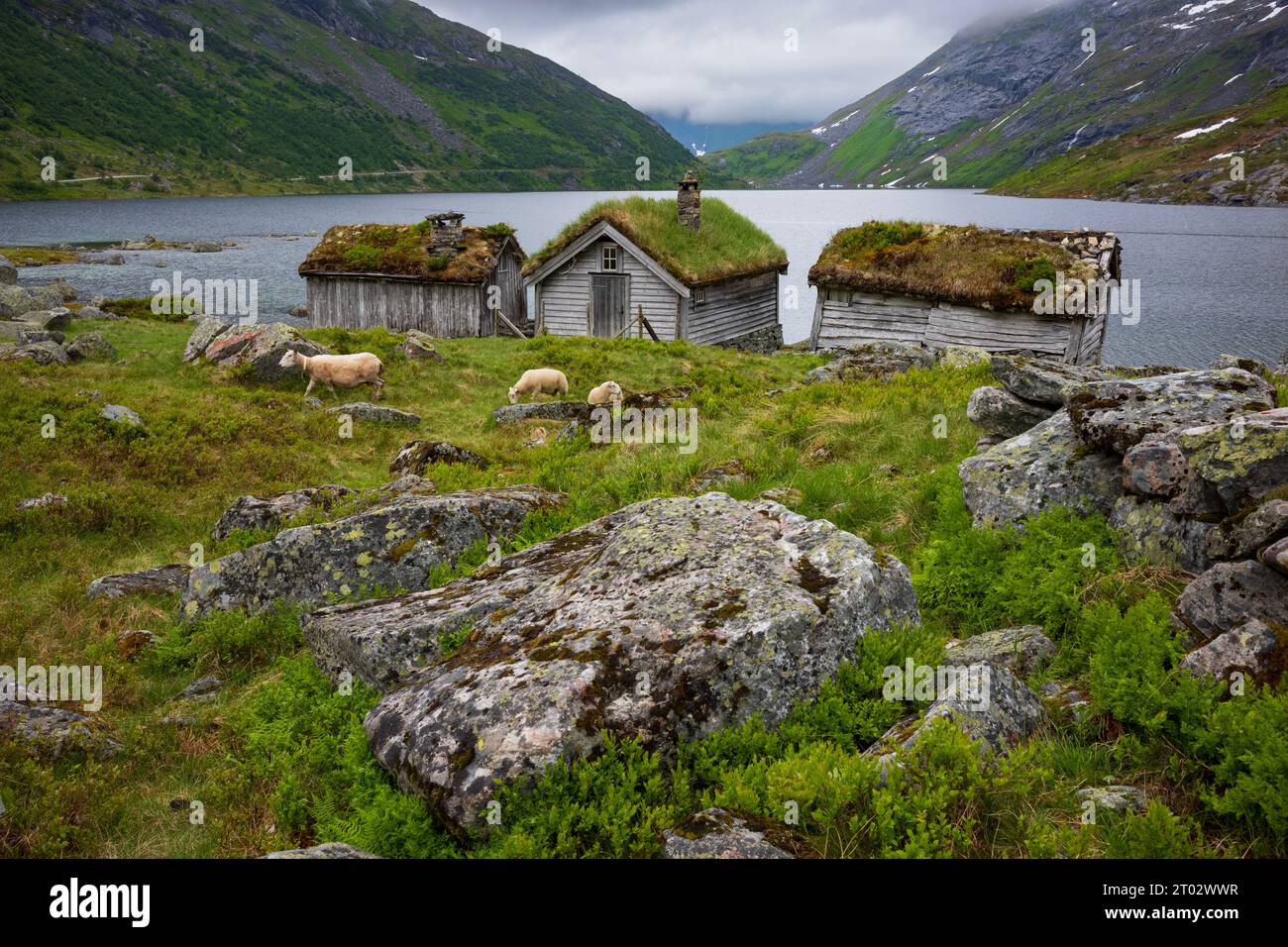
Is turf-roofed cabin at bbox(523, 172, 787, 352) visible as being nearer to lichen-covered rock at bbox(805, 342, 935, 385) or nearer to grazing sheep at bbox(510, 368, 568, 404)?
grazing sheep at bbox(510, 368, 568, 404)

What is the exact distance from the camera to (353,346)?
2794 centimetres

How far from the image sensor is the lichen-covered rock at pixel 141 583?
1041 cm

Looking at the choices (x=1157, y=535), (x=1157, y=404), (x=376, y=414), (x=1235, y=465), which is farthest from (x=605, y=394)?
(x=1235, y=465)

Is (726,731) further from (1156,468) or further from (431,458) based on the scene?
(431,458)

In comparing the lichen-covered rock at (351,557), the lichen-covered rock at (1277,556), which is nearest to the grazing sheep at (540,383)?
the lichen-covered rock at (351,557)

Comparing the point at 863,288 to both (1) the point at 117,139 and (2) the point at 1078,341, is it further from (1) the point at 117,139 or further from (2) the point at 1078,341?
(1) the point at 117,139

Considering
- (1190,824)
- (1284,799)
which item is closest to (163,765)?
(1190,824)

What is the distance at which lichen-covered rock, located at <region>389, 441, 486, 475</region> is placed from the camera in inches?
564

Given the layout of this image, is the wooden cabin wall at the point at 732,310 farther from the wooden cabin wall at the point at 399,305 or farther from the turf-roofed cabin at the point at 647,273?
the wooden cabin wall at the point at 399,305

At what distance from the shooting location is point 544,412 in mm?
20344

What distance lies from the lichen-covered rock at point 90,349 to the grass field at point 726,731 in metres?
10.7

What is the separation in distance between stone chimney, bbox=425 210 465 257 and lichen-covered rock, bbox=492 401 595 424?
20241mm

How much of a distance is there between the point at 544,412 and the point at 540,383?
3.63 metres

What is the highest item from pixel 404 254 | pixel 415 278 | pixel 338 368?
pixel 404 254
